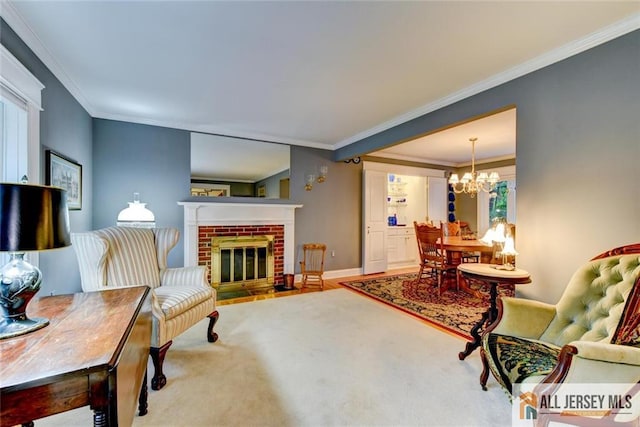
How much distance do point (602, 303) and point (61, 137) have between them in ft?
13.8

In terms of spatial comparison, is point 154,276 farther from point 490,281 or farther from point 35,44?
point 490,281

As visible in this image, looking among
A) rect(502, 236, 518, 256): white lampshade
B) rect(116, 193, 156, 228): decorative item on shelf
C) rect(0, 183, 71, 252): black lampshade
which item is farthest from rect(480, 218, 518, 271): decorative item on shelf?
rect(116, 193, 156, 228): decorative item on shelf

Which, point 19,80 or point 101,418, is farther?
point 19,80

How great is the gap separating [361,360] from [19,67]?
10.0 ft

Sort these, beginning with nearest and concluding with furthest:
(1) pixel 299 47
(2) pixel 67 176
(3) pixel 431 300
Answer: (1) pixel 299 47 → (2) pixel 67 176 → (3) pixel 431 300

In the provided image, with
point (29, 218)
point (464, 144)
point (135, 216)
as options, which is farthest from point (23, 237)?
point (464, 144)

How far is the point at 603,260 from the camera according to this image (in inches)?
63.6

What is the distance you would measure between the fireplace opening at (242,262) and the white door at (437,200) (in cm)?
375

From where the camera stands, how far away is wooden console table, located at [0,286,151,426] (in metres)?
0.77

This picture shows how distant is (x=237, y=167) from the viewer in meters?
4.29

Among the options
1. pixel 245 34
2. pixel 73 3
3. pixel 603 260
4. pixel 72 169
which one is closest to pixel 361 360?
pixel 603 260

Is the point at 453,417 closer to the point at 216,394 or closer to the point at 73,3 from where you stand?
the point at 216,394

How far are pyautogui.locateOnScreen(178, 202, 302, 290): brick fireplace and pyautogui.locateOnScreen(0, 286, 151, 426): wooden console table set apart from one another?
262cm

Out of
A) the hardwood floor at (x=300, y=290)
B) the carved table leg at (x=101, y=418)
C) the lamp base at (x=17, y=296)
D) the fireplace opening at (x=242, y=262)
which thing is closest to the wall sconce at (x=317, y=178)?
the fireplace opening at (x=242, y=262)
